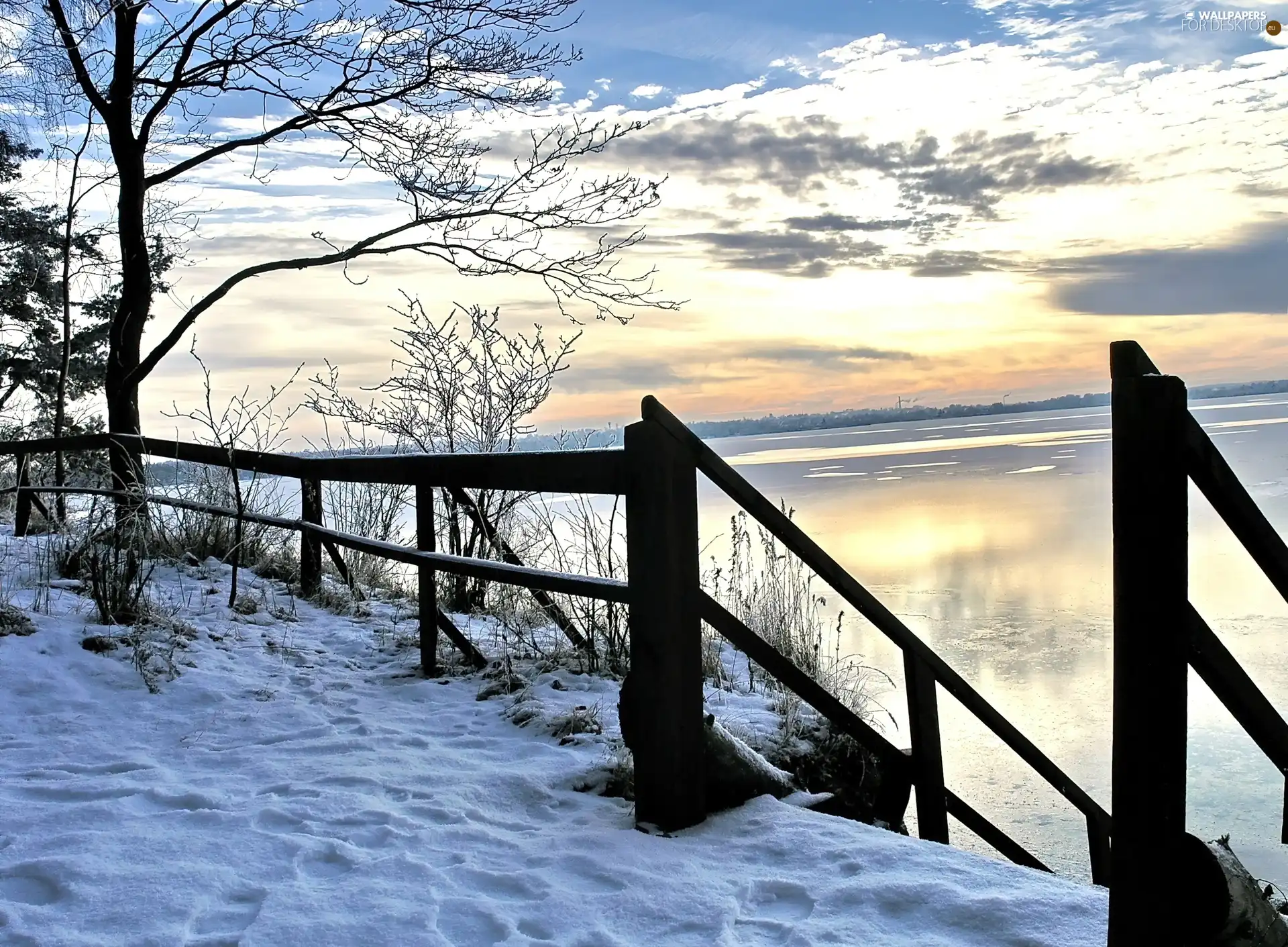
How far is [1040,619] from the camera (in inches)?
460

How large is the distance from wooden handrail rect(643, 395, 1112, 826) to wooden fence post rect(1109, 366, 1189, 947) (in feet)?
3.74

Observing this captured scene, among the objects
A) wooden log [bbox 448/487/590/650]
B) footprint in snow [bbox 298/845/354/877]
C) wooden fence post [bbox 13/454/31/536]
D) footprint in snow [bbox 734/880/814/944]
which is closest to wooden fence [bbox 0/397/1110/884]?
footprint in snow [bbox 734/880/814/944]

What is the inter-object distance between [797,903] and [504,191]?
8800 mm

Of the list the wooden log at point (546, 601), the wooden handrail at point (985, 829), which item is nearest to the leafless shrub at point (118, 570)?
the wooden log at point (546, 601)

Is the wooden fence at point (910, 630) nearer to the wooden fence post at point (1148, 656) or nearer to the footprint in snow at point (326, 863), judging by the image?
the wooden fence post at point (1148, 656)

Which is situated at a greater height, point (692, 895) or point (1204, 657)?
point (1204, 657)

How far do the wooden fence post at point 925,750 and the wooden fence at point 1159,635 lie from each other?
1.80 metres

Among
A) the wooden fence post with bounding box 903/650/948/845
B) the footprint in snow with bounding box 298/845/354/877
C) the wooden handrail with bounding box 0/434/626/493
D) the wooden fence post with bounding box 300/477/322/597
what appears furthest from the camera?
the wooden fence post with bounding box 300/477/322/597

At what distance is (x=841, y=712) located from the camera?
12.3ft

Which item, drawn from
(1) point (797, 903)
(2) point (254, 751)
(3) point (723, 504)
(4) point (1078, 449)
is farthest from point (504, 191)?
(4) point (1078, 449)

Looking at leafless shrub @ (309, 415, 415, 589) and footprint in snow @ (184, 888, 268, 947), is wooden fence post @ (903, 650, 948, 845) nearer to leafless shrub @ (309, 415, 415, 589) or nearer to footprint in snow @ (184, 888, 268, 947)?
footprint in snow @ (184, 888, 268, 947)

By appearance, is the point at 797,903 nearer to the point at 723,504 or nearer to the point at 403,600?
the point at 403,600

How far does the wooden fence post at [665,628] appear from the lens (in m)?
3.18

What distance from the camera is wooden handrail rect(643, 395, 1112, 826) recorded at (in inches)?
125
